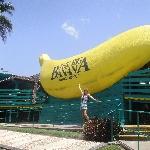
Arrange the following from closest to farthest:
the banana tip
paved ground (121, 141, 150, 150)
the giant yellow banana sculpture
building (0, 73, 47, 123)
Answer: paved ground (121, 141, 150, 150) < the giant yellow banana sculpture < the banana tip < building (0, 73, 47, 123)

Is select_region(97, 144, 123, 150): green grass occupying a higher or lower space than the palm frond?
lower

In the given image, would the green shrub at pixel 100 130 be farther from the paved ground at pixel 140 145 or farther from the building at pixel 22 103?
the building at pixel 22 103

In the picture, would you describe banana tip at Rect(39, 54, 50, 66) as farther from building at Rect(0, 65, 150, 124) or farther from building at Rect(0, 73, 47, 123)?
building at Rect(0, 73, 47, 123)

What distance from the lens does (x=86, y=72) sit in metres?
17.5

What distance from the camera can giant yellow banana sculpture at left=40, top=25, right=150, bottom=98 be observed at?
643 inches

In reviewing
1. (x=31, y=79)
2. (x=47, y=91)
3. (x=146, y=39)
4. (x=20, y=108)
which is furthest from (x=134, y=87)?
(x=31, y=79)

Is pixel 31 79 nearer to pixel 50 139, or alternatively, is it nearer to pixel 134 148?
pixel 50 139

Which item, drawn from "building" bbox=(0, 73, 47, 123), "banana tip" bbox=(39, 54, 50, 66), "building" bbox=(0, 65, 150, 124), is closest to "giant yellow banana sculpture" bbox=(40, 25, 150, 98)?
"building" bbox=(0, 65, 150, 124)

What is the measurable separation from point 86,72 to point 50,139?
504 centimetres

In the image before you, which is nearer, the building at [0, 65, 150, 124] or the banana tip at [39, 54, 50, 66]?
the building at [0, 65, 150, 124]

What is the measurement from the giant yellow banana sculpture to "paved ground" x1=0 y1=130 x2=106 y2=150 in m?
4.17

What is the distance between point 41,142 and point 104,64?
5281mm

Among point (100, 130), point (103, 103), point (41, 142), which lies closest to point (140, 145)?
point (100, 130)

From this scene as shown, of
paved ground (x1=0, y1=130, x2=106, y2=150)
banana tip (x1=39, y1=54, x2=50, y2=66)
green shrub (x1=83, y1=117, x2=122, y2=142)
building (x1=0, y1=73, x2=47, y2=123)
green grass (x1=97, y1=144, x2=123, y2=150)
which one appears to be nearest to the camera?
green grass (x1=97, y1=144, x2=123, y2=150)
